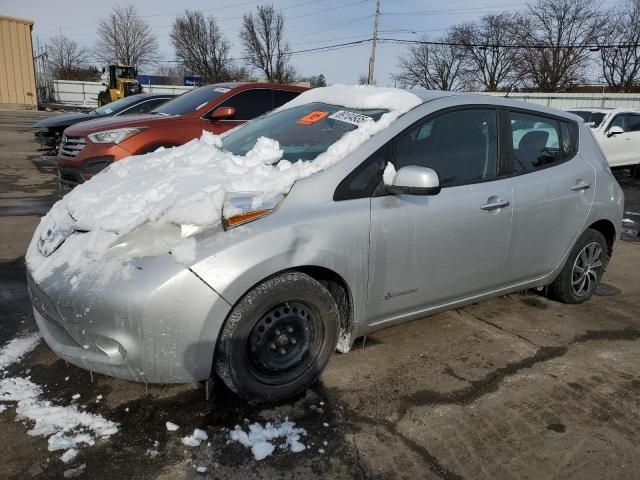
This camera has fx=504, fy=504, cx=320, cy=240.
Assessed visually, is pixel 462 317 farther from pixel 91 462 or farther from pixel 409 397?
pixel 91 462

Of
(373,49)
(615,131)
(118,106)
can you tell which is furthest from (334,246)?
(373,49)

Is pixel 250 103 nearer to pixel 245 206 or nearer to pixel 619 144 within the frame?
pixel 245 206

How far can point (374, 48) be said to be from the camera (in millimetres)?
34406

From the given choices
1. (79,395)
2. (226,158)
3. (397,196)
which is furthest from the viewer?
(226,158)

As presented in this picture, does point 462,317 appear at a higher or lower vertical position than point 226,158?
lower

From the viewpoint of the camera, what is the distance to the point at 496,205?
3297 millimetres

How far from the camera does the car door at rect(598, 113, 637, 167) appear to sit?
12.4 m

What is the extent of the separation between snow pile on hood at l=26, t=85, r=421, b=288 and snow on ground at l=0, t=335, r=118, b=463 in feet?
2.19

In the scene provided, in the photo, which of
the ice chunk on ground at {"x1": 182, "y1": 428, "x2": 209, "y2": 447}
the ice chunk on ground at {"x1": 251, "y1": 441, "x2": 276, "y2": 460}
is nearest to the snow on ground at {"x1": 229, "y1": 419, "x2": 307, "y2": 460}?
the ice chunk on ground at {"x1": 251, "y1": 441, "x2": 276, "y2": 460}

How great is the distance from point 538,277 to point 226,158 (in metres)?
2.53

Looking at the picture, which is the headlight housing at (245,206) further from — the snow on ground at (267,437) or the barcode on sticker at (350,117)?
the snow on ground at (267,437)

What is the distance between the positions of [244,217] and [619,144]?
42.2ft

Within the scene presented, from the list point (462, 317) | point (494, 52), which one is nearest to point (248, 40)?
point (494, 52)

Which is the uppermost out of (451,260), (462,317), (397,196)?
(397,196)
